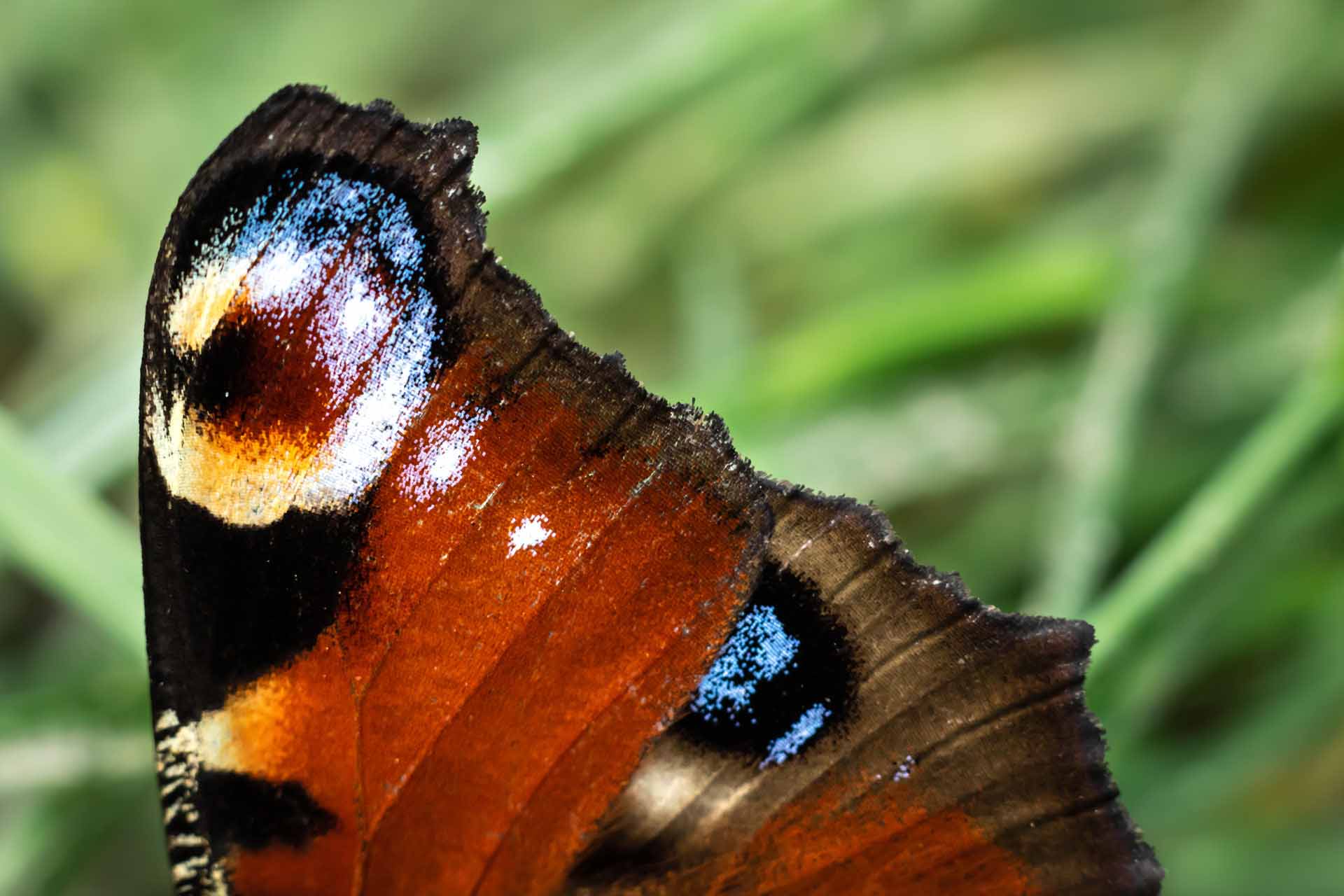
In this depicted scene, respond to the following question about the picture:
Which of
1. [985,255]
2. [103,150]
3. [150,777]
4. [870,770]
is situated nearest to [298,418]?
[870,770]

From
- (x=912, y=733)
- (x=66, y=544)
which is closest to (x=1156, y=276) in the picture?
(x=912, y=733)

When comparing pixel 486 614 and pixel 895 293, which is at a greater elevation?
pixel 895 293

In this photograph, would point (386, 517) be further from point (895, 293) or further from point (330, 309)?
point (895, 293)

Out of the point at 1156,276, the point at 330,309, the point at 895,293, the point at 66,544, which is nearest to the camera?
the point at 330,309

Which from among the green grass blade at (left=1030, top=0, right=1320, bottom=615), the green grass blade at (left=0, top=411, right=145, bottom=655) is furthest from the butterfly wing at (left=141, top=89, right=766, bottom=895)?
the green grass blade at (left=1030, top=0, right=1320, bottom=615)

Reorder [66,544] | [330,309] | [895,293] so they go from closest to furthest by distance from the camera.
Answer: [330,309], [66,544], [895,293]

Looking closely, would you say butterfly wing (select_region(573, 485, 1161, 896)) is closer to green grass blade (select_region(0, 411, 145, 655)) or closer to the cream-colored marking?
the cream-colored marking
